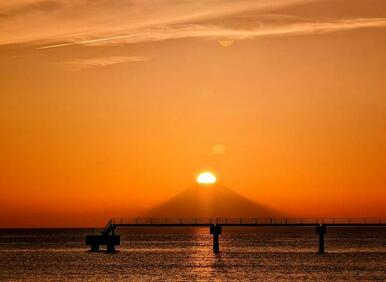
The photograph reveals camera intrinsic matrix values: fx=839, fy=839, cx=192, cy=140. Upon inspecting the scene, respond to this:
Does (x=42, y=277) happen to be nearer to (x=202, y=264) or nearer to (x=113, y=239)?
(x=202, y=264)

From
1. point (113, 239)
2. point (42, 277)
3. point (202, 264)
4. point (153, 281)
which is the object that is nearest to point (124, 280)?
point (153, 281)

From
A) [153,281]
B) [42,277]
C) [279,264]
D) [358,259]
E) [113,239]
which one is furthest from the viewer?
[113,239]

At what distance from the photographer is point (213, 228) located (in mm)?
165125

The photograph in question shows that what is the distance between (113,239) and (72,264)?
123 feet

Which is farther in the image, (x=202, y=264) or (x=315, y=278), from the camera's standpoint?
(x=202, y=264)

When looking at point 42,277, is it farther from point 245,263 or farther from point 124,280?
point 245,263

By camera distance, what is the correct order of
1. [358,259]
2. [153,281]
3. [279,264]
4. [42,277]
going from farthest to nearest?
1. [358,259]
2. [279,264]
3. [42,277]
4. [153,281]

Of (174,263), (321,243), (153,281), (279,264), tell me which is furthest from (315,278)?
(321,243)

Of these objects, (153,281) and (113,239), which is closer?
(153,281)

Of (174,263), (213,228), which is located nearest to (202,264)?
(174,263)

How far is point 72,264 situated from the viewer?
124375 millimetres

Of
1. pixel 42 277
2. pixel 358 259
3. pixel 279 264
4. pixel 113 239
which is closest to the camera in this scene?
pixel 42 277

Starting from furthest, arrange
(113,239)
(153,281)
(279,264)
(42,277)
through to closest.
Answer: (113,239) < (279,264) < (42,277) < (153,281)

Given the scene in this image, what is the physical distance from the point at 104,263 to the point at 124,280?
33553 millimetres
